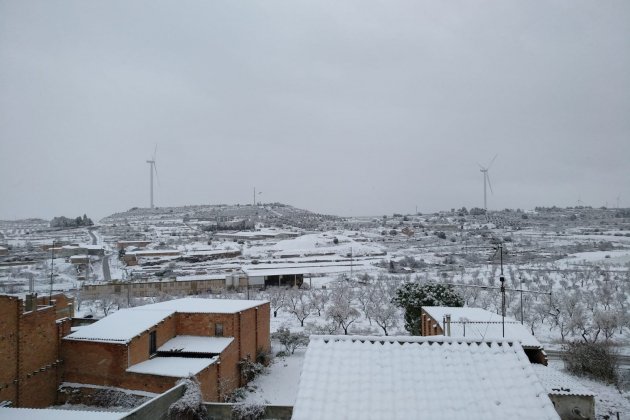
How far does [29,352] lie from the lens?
13.8 metres

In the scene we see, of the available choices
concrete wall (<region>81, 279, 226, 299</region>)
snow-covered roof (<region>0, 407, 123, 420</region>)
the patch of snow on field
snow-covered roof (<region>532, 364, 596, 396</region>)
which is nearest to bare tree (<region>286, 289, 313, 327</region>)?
the patch of snow on field

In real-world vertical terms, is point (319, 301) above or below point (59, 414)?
below

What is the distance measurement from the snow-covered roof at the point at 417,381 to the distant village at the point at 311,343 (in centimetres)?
2

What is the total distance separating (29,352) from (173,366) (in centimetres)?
482

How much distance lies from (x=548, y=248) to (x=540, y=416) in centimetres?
7082

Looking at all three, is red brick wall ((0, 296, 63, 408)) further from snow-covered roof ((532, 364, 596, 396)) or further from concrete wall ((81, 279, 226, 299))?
concrete wall ((81, 279, 226, 299))

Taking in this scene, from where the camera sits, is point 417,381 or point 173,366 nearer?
point 417,381

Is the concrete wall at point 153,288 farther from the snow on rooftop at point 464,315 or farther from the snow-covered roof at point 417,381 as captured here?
the snow-covered roof at point 417,381

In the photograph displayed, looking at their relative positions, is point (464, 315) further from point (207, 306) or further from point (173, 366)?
point (173, 366)

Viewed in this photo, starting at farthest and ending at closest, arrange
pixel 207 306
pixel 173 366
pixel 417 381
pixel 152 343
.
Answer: pixel 207 306, pixel 152 343, pixel 173 366, pixel 417 381

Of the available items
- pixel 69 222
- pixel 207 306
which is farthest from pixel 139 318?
pixel 69 222

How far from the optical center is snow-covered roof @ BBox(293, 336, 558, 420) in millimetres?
4746

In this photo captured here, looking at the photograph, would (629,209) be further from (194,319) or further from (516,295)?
(194,319)

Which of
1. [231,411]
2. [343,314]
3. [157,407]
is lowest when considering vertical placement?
[343,314]
